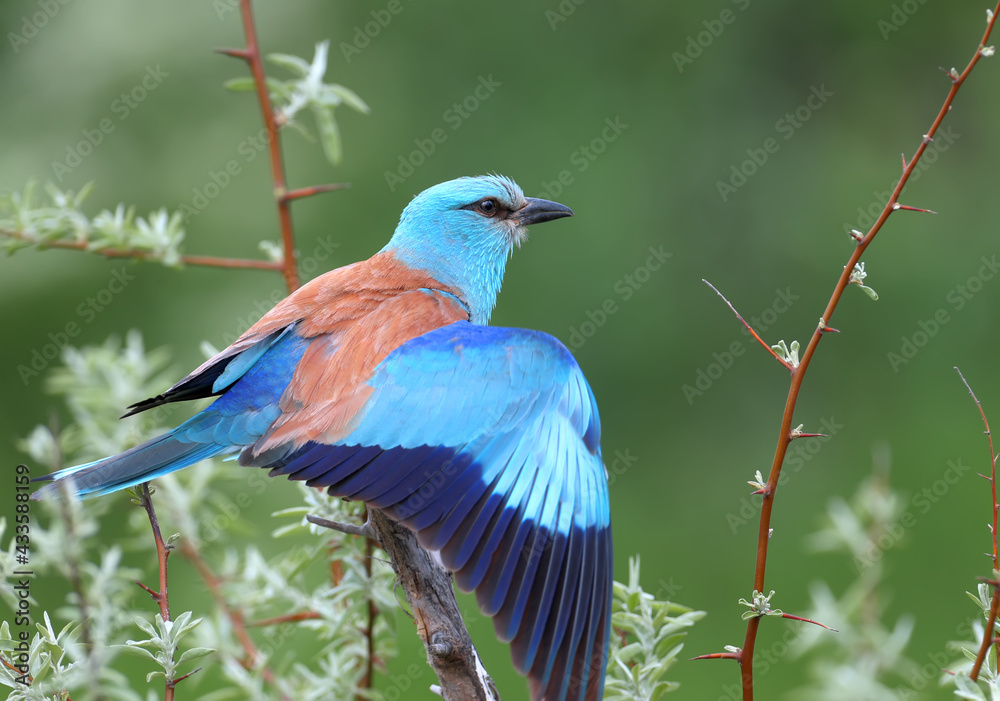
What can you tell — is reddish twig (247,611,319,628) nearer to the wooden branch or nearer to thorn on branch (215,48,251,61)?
the wooden branch

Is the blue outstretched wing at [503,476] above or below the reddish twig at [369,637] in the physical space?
above

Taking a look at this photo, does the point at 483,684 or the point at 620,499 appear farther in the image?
the point at 620,499

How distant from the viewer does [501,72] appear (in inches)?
206

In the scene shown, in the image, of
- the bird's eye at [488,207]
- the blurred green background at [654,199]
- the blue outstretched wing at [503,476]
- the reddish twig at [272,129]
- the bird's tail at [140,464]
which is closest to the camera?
the blue outstretched wing at [503,476]

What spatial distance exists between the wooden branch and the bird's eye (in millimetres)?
1390

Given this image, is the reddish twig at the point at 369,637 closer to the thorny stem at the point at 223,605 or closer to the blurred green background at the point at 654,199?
the thorny stem at the point at 223,605

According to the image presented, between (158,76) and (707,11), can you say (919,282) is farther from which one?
(158,76)

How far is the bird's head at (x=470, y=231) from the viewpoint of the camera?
117 inches

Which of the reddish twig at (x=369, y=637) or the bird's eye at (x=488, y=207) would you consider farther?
the bird's eye at (x=488, y=207)

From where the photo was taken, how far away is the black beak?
328 cm

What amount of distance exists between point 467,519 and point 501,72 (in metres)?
3.82

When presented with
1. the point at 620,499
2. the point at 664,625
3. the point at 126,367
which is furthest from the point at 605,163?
the point at 664,625

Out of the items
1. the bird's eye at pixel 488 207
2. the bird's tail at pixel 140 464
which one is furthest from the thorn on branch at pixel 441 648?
the bird's eye at pixel 488 207

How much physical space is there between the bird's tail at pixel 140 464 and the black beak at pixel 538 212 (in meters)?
1.39
